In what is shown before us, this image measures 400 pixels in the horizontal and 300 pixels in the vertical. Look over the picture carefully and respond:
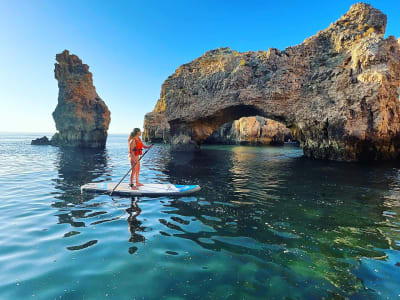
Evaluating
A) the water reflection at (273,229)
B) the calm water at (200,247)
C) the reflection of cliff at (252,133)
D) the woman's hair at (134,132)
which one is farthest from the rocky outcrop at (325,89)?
the reflection of cliff at (252,133)

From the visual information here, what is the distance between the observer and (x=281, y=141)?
210 ft

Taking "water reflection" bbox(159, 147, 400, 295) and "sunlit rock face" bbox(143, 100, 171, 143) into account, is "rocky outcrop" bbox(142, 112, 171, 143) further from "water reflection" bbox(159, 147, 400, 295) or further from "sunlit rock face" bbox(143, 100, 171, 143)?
"water reflection" bbox(159, 147, 400, 295)

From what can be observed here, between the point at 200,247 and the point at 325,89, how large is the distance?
2643 centimetres

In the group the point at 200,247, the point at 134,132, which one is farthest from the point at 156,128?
the point at 200,247

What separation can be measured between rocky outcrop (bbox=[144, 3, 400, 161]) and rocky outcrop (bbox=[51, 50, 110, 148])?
2850 centimetres

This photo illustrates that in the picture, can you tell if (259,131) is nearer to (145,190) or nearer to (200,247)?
(145,190)

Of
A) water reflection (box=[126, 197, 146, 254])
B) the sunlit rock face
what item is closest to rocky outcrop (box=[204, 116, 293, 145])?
the sunlit rock face

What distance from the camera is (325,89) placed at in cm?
2530

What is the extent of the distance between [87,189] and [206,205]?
600 cm

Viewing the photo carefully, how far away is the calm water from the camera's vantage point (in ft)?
12.7

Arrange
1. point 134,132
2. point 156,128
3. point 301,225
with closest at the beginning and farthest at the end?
point 301,225, point 134,132, point 156,128

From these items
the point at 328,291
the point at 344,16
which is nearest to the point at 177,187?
the point at 328,291

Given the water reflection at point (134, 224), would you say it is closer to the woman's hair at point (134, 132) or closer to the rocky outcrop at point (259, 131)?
the woman's hair at point (134, 132)

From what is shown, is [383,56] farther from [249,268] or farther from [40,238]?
[40,238]
